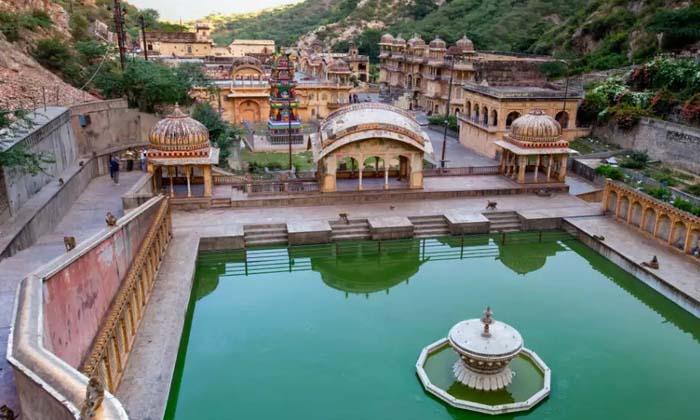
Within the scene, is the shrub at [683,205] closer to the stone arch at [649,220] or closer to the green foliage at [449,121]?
the stone arch at [649,220]

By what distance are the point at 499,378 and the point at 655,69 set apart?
84.1 feet

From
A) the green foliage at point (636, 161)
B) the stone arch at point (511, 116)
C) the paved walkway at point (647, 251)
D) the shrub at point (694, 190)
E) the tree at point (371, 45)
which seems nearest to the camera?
the paved walkway at point (647, 251)

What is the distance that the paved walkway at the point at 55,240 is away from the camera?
23.4 ft

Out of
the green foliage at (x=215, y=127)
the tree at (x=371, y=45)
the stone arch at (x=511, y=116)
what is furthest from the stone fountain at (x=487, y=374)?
the tree at (x=371, y=45)

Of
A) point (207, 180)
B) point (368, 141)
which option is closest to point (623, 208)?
point (368, 141)

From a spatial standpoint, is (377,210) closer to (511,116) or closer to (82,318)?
(82,318)

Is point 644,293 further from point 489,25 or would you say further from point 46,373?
point 489,25

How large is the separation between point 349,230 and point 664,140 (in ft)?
54.3

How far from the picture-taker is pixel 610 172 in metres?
22.5

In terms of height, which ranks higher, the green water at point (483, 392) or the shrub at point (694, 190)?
the shrub at point (694, 190)

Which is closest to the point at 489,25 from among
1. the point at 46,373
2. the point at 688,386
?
the point at 688,386

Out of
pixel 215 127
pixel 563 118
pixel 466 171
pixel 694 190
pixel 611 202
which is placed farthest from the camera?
pixel 563 118

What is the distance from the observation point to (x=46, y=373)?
533cm

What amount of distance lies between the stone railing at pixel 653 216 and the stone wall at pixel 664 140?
7.01 meters
